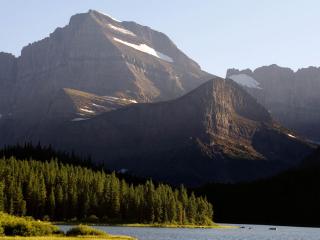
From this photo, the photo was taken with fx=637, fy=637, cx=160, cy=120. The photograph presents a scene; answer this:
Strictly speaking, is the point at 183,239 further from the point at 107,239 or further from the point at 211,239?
the point at 107,239

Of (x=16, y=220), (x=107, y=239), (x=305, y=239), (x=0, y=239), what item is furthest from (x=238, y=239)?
(x=0, y=239)

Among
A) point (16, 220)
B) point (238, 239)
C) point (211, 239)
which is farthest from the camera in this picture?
point (238, 239)

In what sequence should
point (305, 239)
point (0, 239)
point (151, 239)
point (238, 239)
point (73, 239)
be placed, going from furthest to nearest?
point (305, 239) → point (238, 239) → point (151, 239) → point (73, 239) → point (0, 239)

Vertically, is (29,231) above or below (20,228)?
below

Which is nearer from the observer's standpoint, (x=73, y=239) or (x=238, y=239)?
(x=73, y=239)

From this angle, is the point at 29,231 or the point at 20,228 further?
the point at 29,231

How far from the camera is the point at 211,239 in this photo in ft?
499

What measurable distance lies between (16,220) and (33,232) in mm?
4759

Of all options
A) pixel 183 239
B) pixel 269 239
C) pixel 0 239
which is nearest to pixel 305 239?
pixel 269 239

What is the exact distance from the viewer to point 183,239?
143500mm

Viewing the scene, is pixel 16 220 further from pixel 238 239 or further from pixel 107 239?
pixel 238 239

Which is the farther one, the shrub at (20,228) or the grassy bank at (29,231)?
the shrub at (20,228)

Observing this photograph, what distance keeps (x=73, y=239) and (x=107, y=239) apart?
28.4 feet

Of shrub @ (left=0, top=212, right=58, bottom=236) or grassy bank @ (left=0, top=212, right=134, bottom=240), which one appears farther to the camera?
shrub @ (left=0, top=212, right=58, bottom=236)
